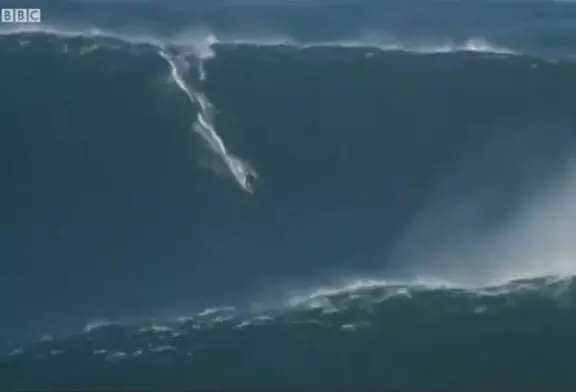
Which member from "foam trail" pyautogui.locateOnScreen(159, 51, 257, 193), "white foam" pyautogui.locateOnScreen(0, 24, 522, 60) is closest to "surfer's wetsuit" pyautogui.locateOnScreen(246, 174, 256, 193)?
"foam trail" pyautogui.locateOnScreen(159, 51, 257, 193)

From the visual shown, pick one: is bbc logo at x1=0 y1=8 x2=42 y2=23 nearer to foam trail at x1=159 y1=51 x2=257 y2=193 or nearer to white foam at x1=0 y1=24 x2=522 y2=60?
white foam at x1=0 y1=24 x2=522 y2=60

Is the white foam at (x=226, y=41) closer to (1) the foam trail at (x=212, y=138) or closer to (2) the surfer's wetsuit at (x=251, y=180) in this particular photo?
(1) the foam trail at (x=212, y=138)

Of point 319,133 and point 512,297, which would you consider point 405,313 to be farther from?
point 319,133

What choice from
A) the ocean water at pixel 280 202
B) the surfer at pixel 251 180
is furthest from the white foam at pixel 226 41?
the surfer at pixel 251 180

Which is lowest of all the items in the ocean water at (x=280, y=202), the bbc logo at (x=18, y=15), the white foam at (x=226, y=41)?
the ocean water at (x=280, y=202)

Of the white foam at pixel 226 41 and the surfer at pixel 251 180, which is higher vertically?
the white foam at pixel 226 41

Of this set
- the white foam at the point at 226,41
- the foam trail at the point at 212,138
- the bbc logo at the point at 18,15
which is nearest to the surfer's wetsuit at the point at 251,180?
the foam trail at the point at 212,138

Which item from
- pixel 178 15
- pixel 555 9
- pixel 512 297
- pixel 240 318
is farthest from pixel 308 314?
pixel 555 9

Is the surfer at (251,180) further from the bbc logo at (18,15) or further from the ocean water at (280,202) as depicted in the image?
the bbc logo at (18,15)
